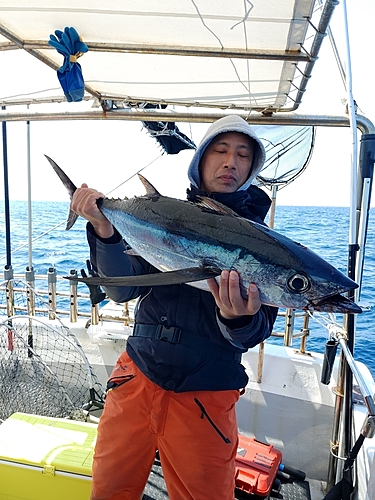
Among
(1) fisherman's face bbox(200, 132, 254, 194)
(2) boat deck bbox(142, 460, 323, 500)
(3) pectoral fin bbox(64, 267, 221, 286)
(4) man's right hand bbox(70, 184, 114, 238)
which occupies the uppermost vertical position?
(1) fisherman's face bbox(200, 132, 254, 194)

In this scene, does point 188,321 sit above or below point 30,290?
above

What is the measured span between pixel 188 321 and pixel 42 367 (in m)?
2.91

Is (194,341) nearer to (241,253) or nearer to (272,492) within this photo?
(241,253)

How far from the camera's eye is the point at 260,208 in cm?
194

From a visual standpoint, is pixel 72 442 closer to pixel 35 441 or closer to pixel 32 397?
pixel 35 441

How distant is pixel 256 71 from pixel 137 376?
80.4 inches

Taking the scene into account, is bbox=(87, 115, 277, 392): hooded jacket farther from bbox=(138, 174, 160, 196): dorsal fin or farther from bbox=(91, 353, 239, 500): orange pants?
bbox=(138, 174, 160, 196): dorsal fin

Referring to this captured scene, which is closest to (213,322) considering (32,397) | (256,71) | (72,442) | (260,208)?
(260,208)

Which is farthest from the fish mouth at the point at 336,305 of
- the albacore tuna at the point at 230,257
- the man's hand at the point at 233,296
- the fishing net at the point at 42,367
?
the fishing net at the point at 42,367

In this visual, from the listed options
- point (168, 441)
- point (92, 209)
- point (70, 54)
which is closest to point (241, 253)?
point (92, 209)

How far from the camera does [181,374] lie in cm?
Result: 177

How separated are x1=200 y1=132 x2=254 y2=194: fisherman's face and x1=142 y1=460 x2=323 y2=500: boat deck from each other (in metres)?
2.31

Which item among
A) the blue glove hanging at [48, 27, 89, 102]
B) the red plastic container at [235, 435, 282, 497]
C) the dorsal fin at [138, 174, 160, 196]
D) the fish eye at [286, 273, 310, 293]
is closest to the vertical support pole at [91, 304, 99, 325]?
the red plastic container at [235, 435, 282, 497]

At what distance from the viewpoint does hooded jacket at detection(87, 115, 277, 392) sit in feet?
5.77
